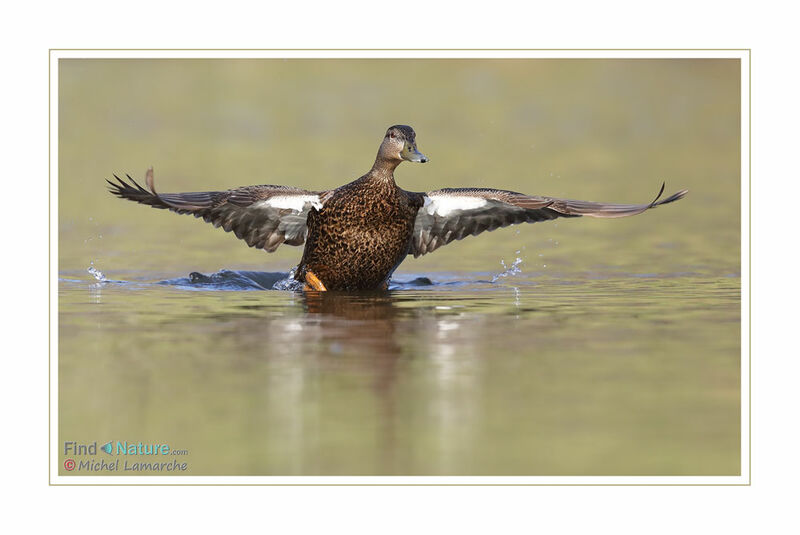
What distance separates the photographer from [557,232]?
15.4m

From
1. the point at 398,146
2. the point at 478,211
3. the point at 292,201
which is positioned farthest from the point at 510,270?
the point at 292,201

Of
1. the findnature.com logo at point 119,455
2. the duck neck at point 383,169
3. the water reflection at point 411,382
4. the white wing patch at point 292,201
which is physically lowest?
the findnature.com logo at point 119,455

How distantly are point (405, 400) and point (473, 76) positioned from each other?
1787cm

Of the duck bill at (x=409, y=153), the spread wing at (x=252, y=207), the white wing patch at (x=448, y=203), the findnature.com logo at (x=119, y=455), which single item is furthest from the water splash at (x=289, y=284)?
the findnature.com logo at (x=119, y=455)

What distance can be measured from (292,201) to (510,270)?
109 inches

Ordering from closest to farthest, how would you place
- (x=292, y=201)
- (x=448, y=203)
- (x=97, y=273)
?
(x=292, y=201)
(x=448, y=203)
(x=97, y=273)

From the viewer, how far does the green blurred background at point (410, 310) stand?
6215 mm

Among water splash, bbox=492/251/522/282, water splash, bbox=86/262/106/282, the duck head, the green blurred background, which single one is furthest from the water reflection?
water splash, bbox=492/251/522/282

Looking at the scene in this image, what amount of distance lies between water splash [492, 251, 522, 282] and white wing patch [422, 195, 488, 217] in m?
0.94

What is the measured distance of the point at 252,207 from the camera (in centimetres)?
1110

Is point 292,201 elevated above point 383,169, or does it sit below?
below

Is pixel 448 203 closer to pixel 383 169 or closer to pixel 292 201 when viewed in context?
pixel 383 169

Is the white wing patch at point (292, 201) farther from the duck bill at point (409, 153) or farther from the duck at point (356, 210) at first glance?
the duck bill at point (409, 153)

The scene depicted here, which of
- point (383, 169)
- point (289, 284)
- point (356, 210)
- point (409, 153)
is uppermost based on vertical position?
point (409, 153)
